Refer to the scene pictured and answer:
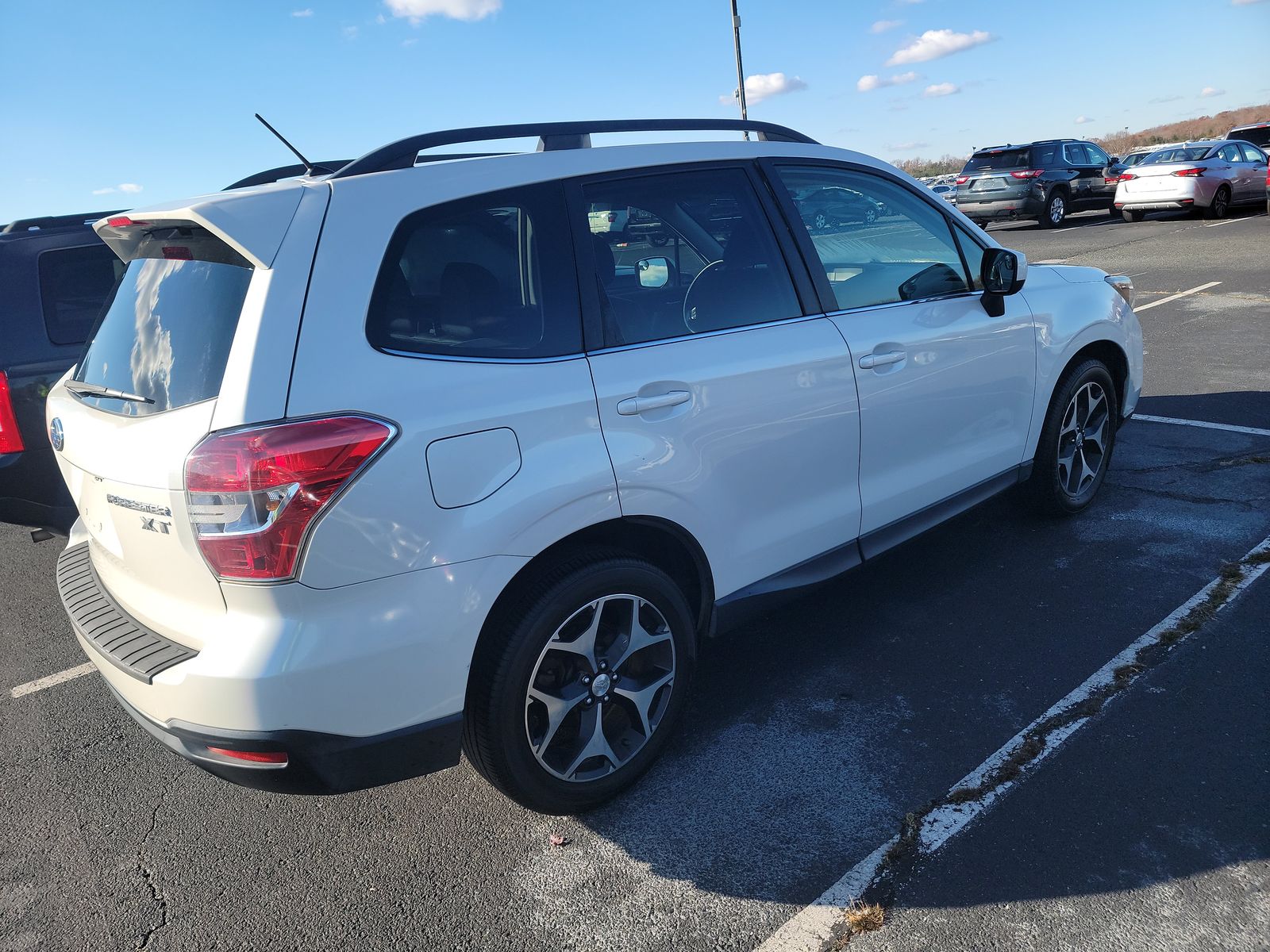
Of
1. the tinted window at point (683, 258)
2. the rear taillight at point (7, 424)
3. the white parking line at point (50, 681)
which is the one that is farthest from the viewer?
the rear taillight at point (7, 424)

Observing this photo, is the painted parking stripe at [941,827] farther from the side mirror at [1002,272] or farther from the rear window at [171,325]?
the rear window at [171,325]

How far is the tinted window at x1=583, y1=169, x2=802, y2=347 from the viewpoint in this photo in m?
2.93

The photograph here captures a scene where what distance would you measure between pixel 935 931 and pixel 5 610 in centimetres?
469

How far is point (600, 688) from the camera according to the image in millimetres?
2848

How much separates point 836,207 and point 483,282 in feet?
5.62

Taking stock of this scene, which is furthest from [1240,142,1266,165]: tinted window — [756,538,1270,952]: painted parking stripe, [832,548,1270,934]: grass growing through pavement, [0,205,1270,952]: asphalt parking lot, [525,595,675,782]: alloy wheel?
[525,595,675,782]: alloy wheel

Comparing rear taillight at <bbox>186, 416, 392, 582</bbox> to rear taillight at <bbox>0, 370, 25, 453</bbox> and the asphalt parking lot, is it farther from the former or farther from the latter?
rear taillight at <bbox>0, 370, 25, 453</bbox>

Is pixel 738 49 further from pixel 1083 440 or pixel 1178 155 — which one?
pixel 1083 440

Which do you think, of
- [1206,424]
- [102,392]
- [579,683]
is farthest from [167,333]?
[1206,424]

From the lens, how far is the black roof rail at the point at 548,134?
2.63m

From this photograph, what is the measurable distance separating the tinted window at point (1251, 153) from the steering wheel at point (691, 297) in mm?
22146

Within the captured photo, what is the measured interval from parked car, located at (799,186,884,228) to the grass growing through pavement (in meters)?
1.88

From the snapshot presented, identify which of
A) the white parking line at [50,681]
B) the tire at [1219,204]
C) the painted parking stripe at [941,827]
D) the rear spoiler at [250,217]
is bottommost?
the painted parking stripe at [941,827]

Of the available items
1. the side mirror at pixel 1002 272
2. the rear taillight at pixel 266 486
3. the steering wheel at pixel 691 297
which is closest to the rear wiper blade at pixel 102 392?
the rear taillight at pixel 266 486
